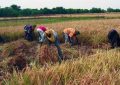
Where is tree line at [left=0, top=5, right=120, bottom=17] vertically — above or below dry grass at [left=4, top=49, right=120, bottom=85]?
below

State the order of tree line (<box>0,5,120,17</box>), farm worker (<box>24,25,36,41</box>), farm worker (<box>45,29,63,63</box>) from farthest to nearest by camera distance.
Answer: tree line (<box>0,5,120,17</box>) → farm worker (<box>24,25,36,41</box>) → farm worker (<box>45,29,63,63</box>)

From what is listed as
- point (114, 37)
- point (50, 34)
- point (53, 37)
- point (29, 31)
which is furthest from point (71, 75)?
point (29, 31)

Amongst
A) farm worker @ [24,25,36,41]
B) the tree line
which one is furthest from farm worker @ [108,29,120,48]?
the tree line

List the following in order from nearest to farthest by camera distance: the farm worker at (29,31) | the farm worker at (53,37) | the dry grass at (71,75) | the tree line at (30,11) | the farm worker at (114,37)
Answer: the dry grass at (71,75), the farm worker at (53,37), the farm worker at (114,37), the farm worker at (29,31), the tree line at (30,11)

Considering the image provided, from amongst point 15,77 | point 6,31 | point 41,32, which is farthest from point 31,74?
point 6,31

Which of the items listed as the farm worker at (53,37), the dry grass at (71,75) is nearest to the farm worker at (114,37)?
the farm worker at (53,37)

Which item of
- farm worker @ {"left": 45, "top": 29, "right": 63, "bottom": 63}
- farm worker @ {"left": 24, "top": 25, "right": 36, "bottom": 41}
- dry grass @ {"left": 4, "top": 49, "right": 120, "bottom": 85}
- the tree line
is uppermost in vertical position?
dry grass @ {"left": 4, "top": 49, "right": 120, "bottom": 85}

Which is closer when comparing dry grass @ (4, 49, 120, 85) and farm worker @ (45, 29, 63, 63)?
dry grass @ (4, 49, 120, 85)

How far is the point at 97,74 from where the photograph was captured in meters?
6.52

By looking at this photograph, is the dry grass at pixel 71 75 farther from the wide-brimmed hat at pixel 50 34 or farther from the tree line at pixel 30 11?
the tree line at pixel 30 11

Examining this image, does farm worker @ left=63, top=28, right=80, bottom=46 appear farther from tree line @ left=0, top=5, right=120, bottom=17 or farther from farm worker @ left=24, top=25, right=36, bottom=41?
tree line @ left=0, top=5, right=120, bottom=17

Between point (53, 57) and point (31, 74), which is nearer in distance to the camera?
point (31, 74)

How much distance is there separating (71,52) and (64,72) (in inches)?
266

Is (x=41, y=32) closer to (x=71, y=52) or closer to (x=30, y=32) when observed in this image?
(x=71, y=52)
